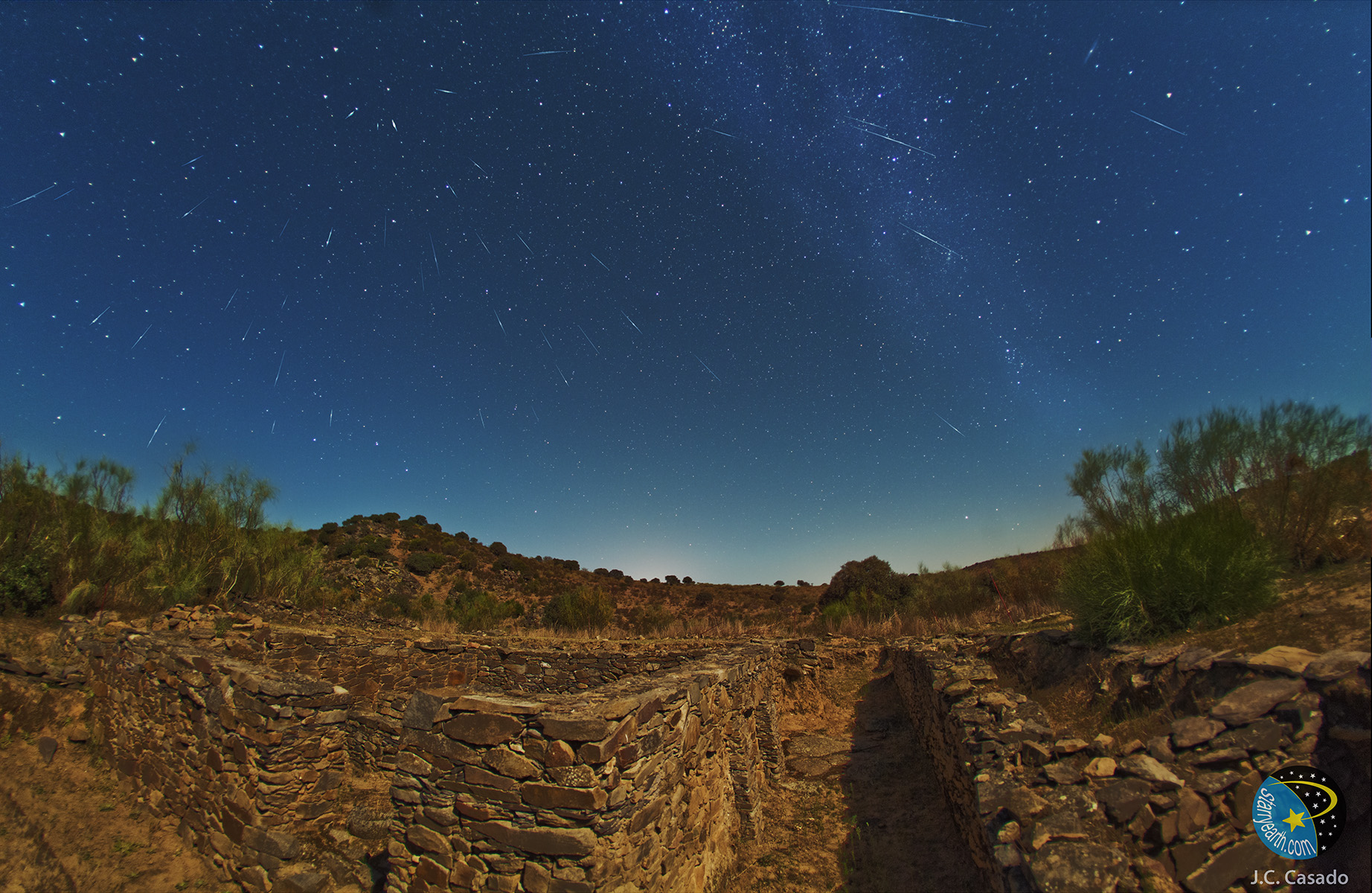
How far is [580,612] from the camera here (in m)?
22.2

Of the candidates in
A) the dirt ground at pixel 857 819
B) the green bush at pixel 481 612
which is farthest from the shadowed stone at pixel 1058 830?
the green bush at pixel 481 612

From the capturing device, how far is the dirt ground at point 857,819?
594cm

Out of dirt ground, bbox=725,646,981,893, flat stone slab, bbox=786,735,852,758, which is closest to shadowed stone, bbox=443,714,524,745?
dirt ground, bbox=725,646,981,893

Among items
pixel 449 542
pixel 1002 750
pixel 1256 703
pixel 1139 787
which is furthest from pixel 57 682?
pixel 449 542

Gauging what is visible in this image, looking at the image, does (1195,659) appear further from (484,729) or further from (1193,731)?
(484,729)

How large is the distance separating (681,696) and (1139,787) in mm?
3942

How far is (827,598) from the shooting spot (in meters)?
31.1

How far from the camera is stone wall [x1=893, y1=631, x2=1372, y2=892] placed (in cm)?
343

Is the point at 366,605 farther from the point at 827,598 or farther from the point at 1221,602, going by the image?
the point at 1221,602

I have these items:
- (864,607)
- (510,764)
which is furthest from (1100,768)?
(864,607)

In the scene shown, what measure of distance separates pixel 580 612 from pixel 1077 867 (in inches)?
818

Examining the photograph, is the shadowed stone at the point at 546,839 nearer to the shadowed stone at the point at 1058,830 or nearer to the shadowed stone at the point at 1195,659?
the shadowed stone at the point at 1058,830

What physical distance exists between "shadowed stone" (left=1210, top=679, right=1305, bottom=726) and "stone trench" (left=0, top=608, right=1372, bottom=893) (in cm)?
2

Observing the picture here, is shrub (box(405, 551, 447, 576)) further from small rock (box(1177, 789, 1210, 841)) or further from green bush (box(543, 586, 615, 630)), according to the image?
small rock (box(1177, 789, 1210, 841))
